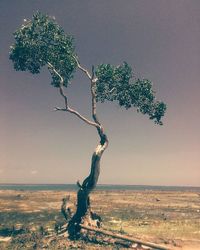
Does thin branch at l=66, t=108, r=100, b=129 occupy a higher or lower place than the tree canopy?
lower

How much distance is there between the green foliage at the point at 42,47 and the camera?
26.5m

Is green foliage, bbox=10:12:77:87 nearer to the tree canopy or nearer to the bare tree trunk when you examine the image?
the tree canopy

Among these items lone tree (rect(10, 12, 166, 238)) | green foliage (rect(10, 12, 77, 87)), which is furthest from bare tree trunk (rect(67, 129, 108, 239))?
green foliage (rect(10, 12, 77, 87))

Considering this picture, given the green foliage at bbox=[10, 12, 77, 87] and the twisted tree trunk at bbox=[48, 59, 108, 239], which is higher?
the green foliage at bbox=[10, 12, 77, 87]

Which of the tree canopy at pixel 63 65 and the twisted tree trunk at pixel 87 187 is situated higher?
the tree canopy at pixel 63 65

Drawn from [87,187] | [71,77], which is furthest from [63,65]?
[87,187]

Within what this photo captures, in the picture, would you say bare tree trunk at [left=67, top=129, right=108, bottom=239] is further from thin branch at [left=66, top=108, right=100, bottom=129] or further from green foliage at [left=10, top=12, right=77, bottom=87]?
green foliage at [left=10, top=12, right=77, bottom=87]

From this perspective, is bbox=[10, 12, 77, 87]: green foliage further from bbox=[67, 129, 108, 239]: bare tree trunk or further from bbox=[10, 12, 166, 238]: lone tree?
bbox=[67, 129, 108, 239]: bare tree trunk

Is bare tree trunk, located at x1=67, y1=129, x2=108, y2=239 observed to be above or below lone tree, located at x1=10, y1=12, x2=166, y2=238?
below

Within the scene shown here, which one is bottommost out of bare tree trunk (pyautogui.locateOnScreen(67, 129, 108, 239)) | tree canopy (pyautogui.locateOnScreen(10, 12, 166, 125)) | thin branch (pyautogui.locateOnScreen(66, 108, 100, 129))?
bare tree trunk (pyautogui.locateOnScreen(67, 129, 108, 239))

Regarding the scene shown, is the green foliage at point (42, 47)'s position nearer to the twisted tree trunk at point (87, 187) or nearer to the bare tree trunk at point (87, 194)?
the twisted tree trunk at point (87, 187)

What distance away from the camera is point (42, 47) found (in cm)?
2709

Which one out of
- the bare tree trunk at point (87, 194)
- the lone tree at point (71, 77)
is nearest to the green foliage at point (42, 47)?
the lone tree at point (71, 77)

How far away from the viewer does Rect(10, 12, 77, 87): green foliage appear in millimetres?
26516
